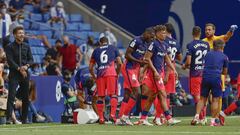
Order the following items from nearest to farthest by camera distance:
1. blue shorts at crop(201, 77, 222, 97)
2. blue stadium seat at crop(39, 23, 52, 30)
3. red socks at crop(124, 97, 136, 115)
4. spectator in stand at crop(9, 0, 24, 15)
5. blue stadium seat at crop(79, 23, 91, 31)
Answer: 1. blue shorts at crop(201, 77, 222, 97)
2. red socks at crop(124, 97, 136, 115)
3. spectator in stand at crop(9, 0, 24, 15)
4. blue stadium seat at crop(39, 23, 52, 30)
5. blue stadium seat at crop(79, 23, 91, 31)

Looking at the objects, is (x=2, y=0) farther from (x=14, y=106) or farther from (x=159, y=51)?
(x=159, y=51)

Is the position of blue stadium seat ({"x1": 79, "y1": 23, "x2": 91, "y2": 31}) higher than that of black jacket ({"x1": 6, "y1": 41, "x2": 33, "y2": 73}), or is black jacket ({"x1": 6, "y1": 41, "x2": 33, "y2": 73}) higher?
blue stadium seat ({"x1": 79, "y1": 23, "x2": 91, "y2": 31})

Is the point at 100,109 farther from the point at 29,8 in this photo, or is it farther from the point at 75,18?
the point at 75,18

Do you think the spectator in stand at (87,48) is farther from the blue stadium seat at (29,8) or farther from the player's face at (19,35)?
the player's face at (19,35)

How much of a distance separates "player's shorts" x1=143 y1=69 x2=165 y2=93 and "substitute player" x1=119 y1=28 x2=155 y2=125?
0.62 m

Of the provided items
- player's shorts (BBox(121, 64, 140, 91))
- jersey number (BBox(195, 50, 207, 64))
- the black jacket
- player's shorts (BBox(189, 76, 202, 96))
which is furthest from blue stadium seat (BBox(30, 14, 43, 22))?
jersey number (BBox(195, 50, 207, 64))

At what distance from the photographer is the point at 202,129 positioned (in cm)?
1756

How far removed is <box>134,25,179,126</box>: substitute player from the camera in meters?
19.3

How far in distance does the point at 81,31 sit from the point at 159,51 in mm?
14626

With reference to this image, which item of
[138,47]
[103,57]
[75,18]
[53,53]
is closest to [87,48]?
[53,53]

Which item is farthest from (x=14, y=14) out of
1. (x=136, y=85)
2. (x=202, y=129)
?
(x=202, y=129)

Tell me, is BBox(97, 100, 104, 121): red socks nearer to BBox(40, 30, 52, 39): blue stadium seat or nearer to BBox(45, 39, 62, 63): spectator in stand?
BBox(45, 39, 62, 63): spectator in stand

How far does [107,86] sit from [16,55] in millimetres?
2312

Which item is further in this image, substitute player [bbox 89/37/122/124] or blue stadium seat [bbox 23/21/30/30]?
blue stadium seat [bbox 23/21/30/30]
